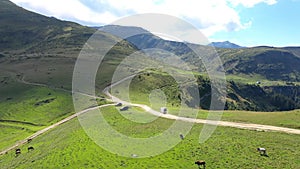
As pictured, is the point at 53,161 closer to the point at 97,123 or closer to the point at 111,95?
the point at 97,123

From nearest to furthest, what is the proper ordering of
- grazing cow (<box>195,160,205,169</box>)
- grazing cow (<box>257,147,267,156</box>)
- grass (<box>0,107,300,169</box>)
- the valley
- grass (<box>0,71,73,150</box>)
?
1. grazing cow (<box>195,160,205,169</box>)
2. grass (<box>0,107,300,169</box>)
3. grazing cow (<box>257,147,267,156</box>)
4. the valley
5. grass (<box>0,71,73,150</box>)

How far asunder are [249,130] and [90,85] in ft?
313

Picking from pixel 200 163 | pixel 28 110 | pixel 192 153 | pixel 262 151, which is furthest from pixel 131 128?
pixel 28 110

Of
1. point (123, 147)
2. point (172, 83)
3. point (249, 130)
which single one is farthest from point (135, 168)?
point (172, 83)

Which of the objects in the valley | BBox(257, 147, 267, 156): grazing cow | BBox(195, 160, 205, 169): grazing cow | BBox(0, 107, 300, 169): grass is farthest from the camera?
the valley

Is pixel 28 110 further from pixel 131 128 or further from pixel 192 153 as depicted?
pixel 192 153

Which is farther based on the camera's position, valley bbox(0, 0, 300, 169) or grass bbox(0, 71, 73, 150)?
grass bbox(0, 71, 73, 150)

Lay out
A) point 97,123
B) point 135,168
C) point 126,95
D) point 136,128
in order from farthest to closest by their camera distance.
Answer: point 126,95
point 97,123
point 136,128
point 135,168

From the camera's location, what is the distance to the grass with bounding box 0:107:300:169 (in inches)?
1693

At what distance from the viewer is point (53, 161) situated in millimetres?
50094

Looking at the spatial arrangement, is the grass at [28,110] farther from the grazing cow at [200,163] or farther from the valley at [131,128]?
the grazing cow at [200,163]

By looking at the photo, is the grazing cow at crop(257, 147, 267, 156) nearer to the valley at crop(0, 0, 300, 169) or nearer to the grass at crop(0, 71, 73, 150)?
the valley at crop(0, 0, 300, 169)

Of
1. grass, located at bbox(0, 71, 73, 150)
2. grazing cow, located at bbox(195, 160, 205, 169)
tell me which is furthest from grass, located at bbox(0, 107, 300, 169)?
grass, located at bbox(0, 71, 73, 150)

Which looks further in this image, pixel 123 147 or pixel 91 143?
pixel 91 143
